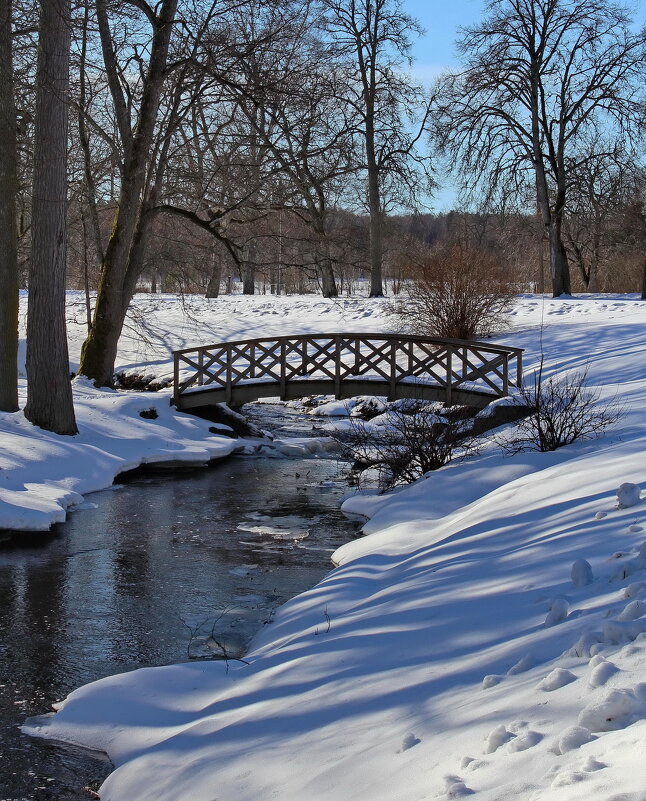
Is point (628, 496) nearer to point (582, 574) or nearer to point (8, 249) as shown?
point (582, 574)

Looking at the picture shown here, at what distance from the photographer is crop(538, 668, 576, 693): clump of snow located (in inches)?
163

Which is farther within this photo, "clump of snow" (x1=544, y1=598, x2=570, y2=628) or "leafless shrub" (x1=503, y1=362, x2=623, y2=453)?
"leafless shrub" (x1=503, y1=362, x2=623, y2=453)

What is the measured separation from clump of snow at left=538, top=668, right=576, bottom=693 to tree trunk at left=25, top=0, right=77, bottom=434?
13.2 m

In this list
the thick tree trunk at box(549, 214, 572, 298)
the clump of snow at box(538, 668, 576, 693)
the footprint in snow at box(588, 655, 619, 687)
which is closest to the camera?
the footprint in snow at box(588, 655, 619, 687)

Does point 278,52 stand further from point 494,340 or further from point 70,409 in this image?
point 494,340

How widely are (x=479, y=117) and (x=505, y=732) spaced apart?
2938 centimetres

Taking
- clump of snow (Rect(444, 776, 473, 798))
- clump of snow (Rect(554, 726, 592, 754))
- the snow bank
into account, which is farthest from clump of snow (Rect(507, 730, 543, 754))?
the snow bank

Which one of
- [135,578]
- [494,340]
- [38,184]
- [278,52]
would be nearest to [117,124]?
[278,52]

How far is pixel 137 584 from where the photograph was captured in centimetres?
979

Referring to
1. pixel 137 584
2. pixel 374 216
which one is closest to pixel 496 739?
pixel 137 584

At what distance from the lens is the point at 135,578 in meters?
10.0

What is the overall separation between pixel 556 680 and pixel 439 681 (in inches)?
34.2

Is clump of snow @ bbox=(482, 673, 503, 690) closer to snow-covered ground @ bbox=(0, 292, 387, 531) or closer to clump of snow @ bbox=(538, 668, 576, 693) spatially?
clump of snow @ bbox=(538, 668, 576, 693)

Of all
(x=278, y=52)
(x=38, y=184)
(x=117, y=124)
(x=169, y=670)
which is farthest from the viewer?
(x=117, y=124)
